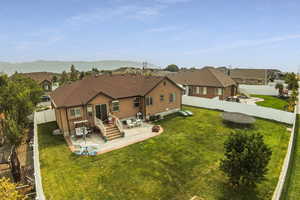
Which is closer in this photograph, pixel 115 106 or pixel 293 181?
pixel 293 181

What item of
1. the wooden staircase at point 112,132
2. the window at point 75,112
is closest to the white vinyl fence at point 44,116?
the window at point 75,112

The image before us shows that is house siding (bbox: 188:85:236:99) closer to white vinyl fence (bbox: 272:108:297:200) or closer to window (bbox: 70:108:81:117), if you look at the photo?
white vinyl fence (bbox: 272:108:297:200)

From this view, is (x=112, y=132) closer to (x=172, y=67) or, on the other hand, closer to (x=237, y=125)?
(x=237, y=125)

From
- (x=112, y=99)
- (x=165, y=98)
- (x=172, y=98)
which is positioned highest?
(x=112, y=99)

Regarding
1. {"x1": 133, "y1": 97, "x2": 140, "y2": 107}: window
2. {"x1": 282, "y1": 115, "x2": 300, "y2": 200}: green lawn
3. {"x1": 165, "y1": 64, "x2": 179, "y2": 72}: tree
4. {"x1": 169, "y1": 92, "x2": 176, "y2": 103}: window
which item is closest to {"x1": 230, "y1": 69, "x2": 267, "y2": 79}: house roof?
{"x1": 169, "y1": 92, "x2": 176, "y2": 103}: window

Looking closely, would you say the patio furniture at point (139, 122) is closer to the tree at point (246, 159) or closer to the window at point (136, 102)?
the window at point (136, 102)

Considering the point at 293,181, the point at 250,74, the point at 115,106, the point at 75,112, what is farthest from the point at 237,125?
the point at 250,74

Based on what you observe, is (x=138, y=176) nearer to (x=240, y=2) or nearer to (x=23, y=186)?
(x=23, y=186)
